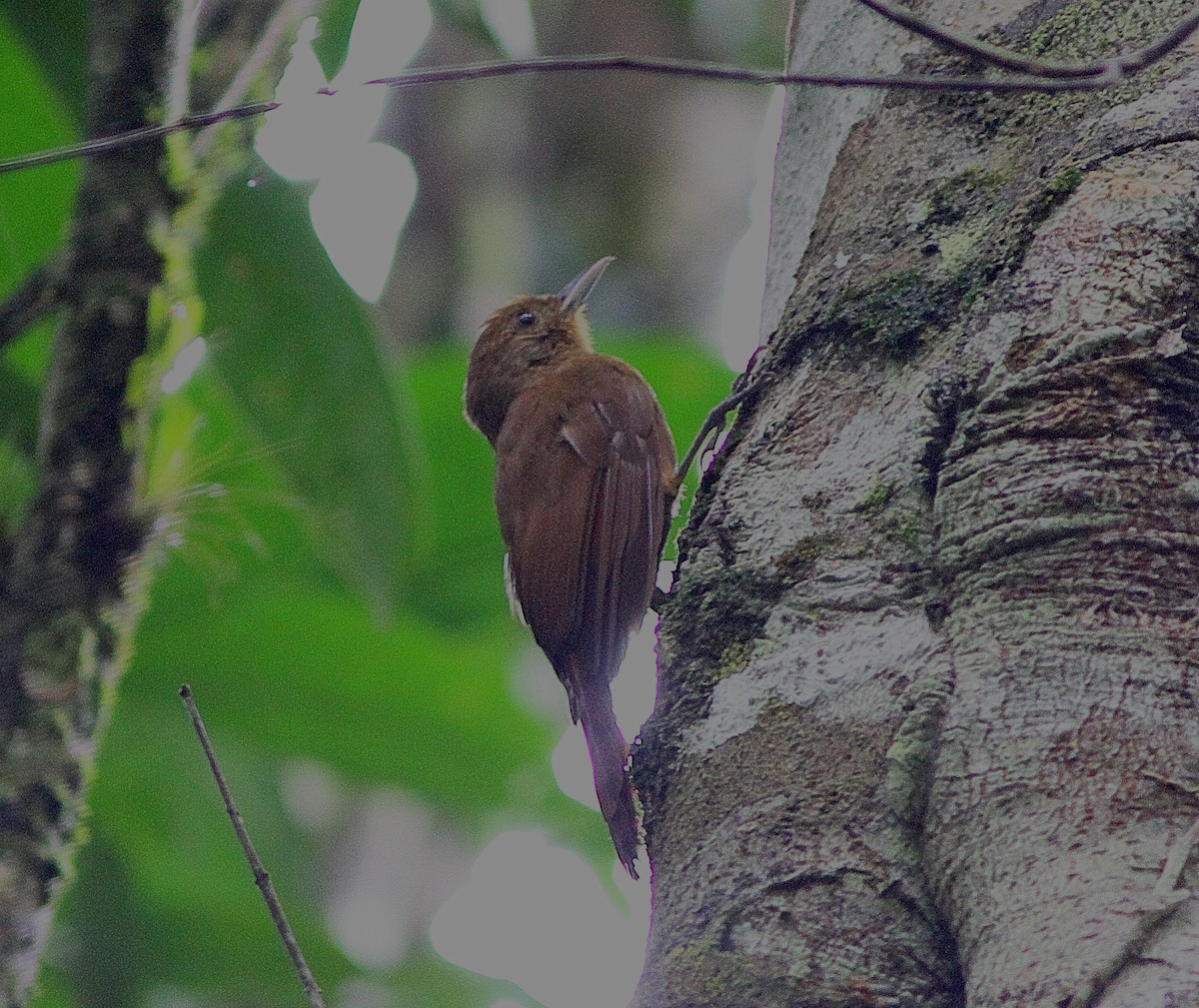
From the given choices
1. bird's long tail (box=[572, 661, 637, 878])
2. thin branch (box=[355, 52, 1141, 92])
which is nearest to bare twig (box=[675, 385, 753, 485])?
bird's long tail (box=[572, 661, 637, 878])

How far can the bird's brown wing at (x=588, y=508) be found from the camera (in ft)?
13.5

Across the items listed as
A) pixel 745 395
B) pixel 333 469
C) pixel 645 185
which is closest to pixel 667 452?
pixel 333 469

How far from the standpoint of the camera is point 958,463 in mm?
2094

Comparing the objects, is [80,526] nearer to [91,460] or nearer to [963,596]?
[91,460]

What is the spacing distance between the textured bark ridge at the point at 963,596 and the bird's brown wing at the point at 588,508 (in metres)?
1.59

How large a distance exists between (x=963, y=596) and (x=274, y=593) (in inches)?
127

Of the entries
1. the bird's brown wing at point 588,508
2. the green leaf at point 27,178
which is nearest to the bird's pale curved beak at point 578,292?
the bird's brown wing at point 588,508

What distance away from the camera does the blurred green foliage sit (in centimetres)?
397

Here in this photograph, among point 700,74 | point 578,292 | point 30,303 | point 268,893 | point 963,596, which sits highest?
point 578,292

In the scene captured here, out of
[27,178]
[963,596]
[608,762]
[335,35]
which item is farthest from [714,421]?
[27,178]

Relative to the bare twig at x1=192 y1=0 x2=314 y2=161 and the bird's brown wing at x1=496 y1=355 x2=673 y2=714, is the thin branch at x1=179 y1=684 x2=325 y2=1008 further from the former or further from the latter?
the bird's brown wing at x1=496 y1=355 x2=673 y2=714

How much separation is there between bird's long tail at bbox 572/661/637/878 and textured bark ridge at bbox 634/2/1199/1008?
0.99 meters

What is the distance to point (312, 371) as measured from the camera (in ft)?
13.1

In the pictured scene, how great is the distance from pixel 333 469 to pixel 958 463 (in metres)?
2.20
